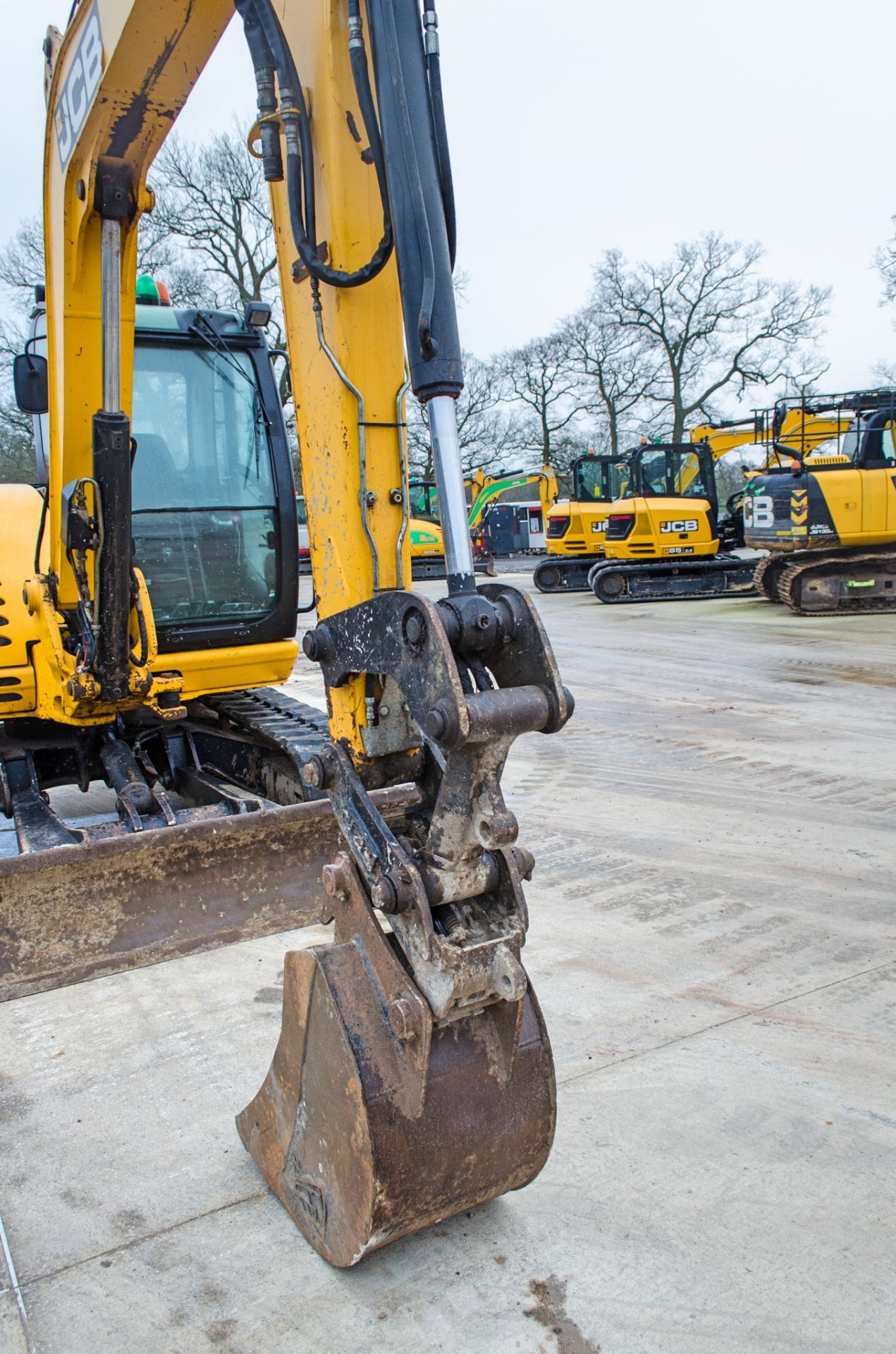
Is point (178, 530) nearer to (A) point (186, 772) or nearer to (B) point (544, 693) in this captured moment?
(A) point (186, 772)

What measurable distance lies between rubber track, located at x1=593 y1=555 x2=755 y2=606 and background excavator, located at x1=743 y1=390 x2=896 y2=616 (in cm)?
270

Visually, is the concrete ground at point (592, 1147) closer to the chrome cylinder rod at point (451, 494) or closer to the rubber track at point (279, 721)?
the rubber track at point (279, 721)

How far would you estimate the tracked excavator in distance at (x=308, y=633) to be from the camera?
72.6 inches

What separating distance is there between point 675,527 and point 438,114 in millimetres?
14355

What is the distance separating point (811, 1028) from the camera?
9.59 ft

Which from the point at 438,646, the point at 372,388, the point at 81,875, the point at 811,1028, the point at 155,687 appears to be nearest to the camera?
the point at 438,646

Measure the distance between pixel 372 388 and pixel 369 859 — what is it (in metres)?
1.15

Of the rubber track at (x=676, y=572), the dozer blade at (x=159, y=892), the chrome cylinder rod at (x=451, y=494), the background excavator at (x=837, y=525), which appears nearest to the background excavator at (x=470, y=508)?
the rubber track at (x=676, y=572)

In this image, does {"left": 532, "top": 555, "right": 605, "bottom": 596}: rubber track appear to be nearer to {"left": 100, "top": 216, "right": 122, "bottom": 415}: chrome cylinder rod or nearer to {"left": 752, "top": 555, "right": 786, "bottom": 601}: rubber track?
{"left": 752, "top": 555, "right": 786, "bottom": 601}: rubber track

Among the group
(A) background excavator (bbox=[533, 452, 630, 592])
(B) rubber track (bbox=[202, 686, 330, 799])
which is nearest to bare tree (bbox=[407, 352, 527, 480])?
(A) background excavator (bbox=[533, 452, 630, 592])

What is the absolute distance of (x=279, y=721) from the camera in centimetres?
464

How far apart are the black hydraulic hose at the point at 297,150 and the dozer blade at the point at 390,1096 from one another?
130cm

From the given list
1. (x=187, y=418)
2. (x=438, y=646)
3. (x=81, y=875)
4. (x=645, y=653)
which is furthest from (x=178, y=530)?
(x=645, y=653)

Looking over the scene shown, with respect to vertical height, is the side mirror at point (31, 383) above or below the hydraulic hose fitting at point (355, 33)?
below
